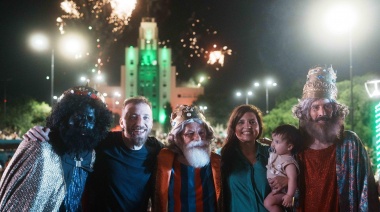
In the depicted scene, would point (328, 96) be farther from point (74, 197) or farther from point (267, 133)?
point (267, 133)

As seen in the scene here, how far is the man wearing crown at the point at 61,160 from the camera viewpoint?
181 inches

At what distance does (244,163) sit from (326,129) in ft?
3.52

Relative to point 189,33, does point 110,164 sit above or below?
below

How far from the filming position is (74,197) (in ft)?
16.7

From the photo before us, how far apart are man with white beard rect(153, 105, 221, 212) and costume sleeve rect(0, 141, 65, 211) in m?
1.26

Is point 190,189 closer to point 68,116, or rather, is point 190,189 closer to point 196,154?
point 196,154

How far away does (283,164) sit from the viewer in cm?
543

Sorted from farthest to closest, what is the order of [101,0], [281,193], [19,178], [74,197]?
[101,0]
[281,193]
[74,197]
[19,178]

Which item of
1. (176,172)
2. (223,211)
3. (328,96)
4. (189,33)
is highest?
(189,33)

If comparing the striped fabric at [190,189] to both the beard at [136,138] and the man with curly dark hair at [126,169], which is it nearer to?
the man with curly dark hair at [126,169]

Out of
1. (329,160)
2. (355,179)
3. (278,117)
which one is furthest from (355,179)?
(278,117)

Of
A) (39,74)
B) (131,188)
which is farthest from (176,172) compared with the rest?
(39,74)

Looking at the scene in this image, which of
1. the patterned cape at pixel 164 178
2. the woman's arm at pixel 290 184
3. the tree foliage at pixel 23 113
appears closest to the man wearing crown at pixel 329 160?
the woman's arm at pixel 290 184

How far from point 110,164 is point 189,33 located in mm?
97058
